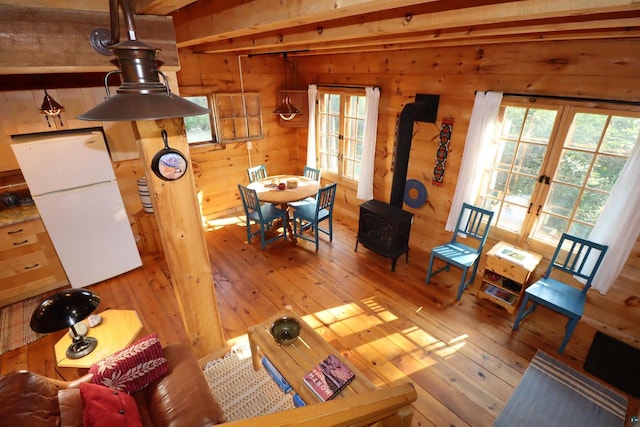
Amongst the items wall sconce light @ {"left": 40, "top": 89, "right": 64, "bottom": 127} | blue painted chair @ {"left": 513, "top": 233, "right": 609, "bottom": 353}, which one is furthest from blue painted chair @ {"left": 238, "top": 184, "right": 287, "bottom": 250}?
blue painted chair @ {"left": 513, "top": 233, "right": 609, "bottom": 353}

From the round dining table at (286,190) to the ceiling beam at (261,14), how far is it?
1.98m

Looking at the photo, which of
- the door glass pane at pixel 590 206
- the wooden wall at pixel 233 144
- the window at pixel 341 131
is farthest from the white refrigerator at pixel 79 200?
the door glass pane at pixel 590 206

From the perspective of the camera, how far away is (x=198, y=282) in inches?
90.5

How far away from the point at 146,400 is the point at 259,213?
242 cm

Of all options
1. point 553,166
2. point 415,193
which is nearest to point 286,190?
point 415,193

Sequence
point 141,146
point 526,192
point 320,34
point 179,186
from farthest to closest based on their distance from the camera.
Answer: point 526,192 → point 320,34 → point 179,186 → point 141,146

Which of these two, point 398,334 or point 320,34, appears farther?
point 398,334

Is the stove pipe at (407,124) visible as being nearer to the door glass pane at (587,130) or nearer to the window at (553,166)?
the window at (553,166)

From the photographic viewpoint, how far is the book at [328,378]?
177 cm

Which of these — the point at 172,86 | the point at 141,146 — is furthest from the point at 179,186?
the point at 172,86

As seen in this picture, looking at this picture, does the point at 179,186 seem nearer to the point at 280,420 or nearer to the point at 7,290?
the point at 280,420

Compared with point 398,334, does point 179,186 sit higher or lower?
higher

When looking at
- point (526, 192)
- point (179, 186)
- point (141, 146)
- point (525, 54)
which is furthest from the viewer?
point (526, 192)

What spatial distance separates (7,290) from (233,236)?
2.54 meters
